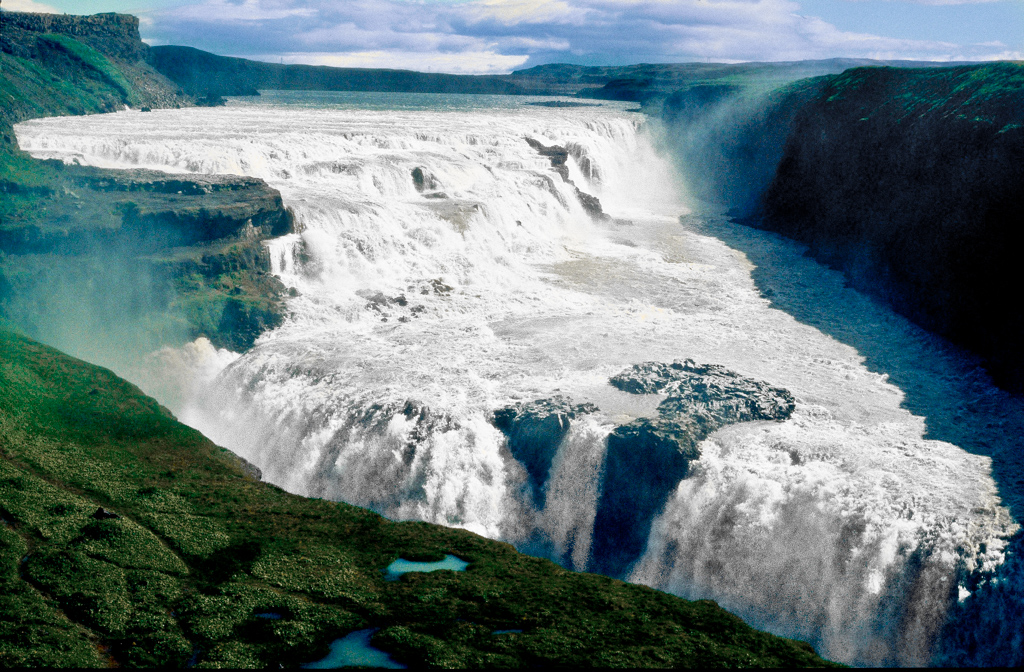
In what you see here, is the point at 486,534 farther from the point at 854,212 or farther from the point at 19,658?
the point at 854,212

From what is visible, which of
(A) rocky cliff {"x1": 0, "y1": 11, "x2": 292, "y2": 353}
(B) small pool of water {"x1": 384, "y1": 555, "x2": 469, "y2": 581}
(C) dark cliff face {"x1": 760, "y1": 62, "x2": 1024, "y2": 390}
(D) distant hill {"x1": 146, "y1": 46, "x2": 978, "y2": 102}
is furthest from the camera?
(D) distant hill {"x1": 146, "y1": 46, "x2": 978, "y2": 102}

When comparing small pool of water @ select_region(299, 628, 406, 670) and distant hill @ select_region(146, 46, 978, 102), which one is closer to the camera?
small pool of water @ select_region(299, 628, 406, 670)

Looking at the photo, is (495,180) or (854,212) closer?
(854,212)

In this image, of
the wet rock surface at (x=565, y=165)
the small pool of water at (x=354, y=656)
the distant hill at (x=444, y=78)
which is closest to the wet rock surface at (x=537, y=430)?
the small pool of water at (x=354, y=656)

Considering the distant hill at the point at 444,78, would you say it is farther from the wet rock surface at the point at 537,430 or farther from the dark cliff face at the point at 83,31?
the wet rock surface at the point at 537,430

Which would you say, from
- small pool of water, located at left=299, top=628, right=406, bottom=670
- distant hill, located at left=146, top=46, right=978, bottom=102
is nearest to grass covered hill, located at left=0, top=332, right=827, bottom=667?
small pool of water, located at left=299, top=628, right=406, bottom=670

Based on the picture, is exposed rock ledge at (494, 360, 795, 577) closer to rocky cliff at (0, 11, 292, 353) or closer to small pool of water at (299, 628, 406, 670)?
small pool of water at (299, 628, 406, 670)

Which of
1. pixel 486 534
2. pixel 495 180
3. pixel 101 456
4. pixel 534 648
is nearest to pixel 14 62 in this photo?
pixel 495 180
